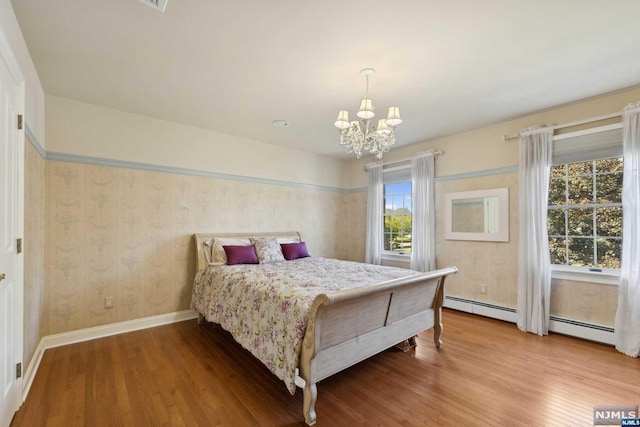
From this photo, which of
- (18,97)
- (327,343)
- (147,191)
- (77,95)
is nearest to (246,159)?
(147,191)

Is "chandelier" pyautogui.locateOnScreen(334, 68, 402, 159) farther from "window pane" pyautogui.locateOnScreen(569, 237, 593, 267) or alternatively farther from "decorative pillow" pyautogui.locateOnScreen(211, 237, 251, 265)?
"window pane" pyautogui.locateOnScreen(569, 237, 593, 267)

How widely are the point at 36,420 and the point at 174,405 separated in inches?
32.8

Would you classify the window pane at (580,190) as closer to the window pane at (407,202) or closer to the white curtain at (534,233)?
the white curtain at (534,233)

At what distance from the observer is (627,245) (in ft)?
9.15

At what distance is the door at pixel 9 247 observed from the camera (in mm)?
1648

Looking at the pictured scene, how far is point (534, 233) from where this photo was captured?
3.35 m

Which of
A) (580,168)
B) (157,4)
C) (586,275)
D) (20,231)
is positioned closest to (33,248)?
(20,231)

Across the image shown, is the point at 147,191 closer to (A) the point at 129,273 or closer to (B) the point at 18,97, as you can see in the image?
(A) the point at 129,273

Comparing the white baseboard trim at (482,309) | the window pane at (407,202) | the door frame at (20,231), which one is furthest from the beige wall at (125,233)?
the white baseboard trim at (482,309)

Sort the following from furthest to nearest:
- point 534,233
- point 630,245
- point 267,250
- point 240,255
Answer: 1. point 267,250
2. point 240,255
3. point 534,233
4. point 630,245

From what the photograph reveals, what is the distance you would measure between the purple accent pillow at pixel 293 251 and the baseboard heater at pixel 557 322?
2.36 meters

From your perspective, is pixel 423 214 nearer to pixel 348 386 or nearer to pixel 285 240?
pixel 285 240

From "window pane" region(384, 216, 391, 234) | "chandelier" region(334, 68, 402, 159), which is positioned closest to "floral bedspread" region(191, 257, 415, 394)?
"chandelier" region(334, 68, 402, 159)

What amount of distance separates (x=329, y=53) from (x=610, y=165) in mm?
3313
